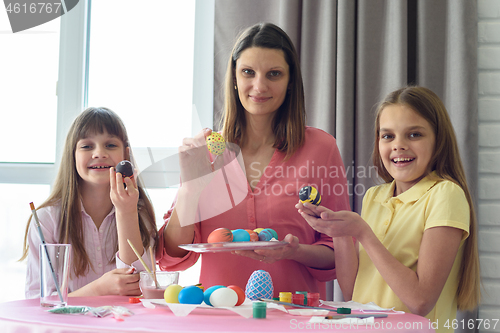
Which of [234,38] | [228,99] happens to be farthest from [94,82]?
[228,99]

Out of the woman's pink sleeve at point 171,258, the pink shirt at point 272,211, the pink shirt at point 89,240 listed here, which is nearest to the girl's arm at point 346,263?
the pink shirt at point 272,211

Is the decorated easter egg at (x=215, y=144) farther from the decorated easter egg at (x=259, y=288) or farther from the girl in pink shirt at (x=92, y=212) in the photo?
the decorated easter egg at (x=259, y=288)

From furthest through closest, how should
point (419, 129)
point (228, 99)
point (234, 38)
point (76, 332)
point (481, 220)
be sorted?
point (234, 38)
point (481, 220)
point (228, 99)
point (419, 129)
point (76, 332)

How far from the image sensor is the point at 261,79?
1514 millimetres

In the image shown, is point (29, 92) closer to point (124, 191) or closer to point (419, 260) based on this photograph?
point (124, 191)

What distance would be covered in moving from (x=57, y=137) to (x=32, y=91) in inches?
13.3

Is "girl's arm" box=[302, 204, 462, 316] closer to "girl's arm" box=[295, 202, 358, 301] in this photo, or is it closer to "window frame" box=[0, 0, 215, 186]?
"girl's arm" box=[295, 202, 358, 301]

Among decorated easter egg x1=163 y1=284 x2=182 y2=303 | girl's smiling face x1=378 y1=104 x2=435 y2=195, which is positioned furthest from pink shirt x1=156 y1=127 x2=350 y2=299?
decorated easter egg x1=163 y1=284 x2=182 y2=303

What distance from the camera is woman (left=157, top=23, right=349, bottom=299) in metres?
1.49

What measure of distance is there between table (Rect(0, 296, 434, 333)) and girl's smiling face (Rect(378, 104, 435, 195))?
0.57 m

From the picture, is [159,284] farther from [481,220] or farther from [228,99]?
[481,220]

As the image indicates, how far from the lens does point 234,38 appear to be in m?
2.12

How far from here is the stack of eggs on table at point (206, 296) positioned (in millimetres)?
979

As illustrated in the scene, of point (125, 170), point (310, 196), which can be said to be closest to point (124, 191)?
point (125, 170)
